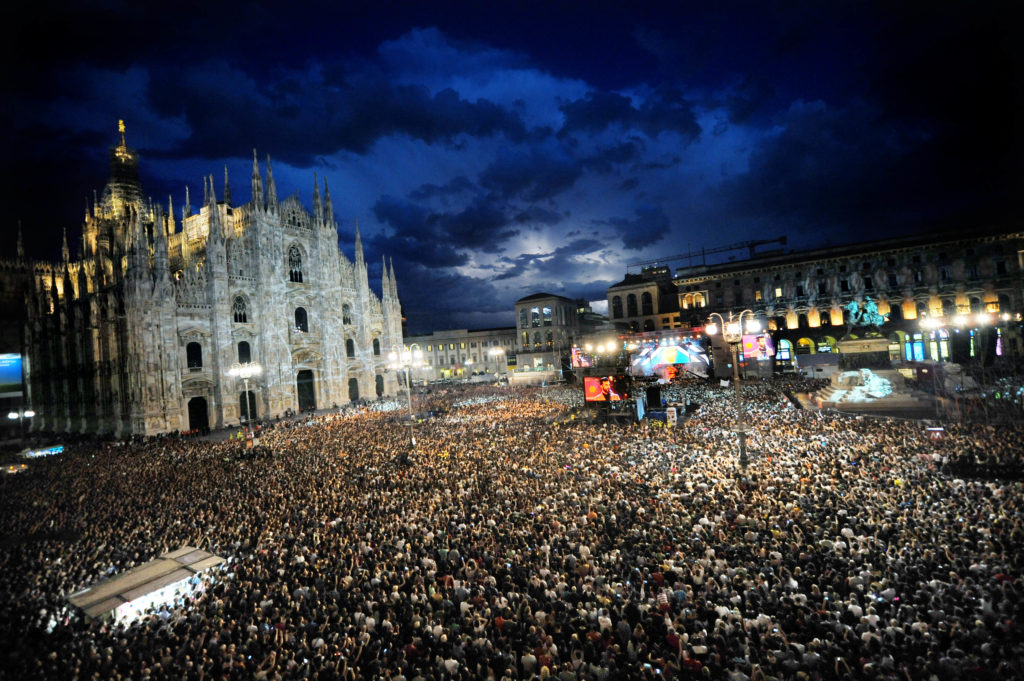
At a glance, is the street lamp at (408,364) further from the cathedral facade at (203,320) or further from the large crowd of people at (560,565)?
the large crowd of people at (560,565)

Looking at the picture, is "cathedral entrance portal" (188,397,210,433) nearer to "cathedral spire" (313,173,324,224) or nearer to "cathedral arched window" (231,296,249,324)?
"cathedral arched window" (231,296,249,324)

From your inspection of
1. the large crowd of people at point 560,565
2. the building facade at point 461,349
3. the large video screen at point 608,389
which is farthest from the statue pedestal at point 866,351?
the building facade at point 461,349

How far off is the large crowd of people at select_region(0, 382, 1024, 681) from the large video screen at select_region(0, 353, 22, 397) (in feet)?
118

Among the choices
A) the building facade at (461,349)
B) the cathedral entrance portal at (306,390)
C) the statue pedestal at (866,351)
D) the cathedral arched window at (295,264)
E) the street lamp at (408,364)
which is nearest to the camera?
the street lamp at (408,364)

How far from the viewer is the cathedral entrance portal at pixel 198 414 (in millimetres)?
34344

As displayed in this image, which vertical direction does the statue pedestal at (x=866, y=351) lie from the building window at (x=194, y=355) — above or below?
below

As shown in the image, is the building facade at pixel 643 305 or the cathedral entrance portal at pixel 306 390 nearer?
the cathedral entrance portal at pixel 306 390

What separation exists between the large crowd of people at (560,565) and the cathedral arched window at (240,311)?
910 inches

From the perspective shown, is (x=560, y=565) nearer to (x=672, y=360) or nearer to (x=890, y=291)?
(x=672, y=360)

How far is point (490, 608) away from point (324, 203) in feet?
155

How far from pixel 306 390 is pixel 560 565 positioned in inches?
1569

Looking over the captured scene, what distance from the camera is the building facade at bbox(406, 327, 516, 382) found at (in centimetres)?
8375

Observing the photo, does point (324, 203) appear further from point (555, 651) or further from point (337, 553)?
point (555, 651)

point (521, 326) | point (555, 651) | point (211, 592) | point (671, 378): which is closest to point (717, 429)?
point (555, 651)
